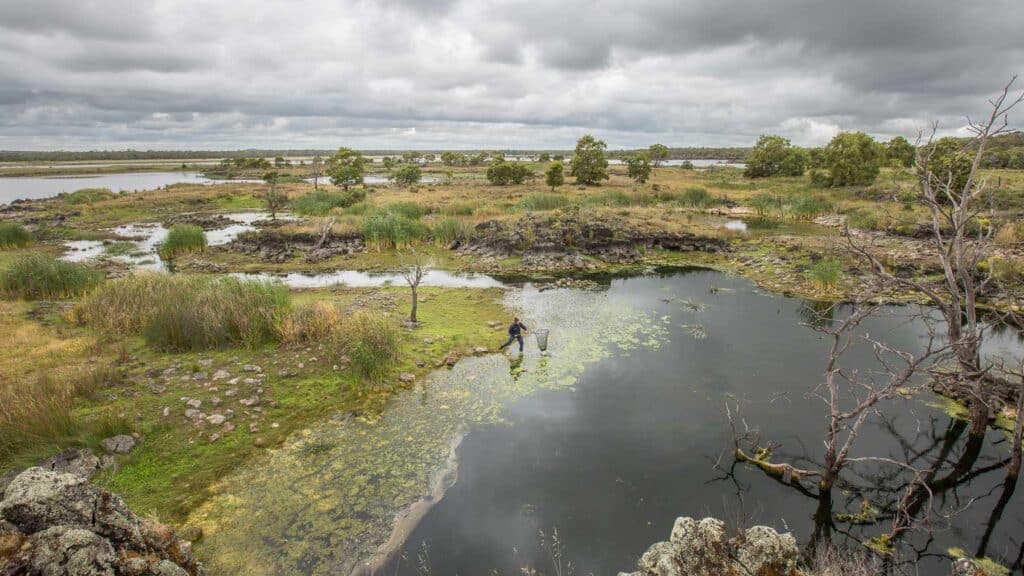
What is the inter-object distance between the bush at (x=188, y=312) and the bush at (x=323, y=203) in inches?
1205

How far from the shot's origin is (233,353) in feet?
52.2

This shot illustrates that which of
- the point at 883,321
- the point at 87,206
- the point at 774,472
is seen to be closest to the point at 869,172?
the point at 883,321

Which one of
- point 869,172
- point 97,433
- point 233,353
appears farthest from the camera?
point 869,172

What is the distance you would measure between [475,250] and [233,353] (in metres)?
20.2

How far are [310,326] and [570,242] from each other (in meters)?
20.7

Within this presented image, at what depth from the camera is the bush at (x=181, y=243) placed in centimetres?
3384

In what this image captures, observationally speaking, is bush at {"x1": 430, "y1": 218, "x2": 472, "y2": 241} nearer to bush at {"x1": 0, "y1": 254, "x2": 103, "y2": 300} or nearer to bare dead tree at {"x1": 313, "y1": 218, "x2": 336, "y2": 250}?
bare dead tree at {"x1": 313, "y1": 218, "x2": 336, "y2": 250}

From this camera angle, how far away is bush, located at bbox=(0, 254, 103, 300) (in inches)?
836

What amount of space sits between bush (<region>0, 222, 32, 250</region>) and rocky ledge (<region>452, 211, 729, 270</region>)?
31495 mm

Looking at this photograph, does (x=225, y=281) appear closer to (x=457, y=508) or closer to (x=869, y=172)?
(x=457, y=508)

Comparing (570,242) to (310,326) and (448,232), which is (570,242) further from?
(310,326)

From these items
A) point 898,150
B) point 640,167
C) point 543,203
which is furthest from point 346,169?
point 898,150

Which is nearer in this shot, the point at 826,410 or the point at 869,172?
the point at 826,410

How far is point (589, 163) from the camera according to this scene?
69750mm
